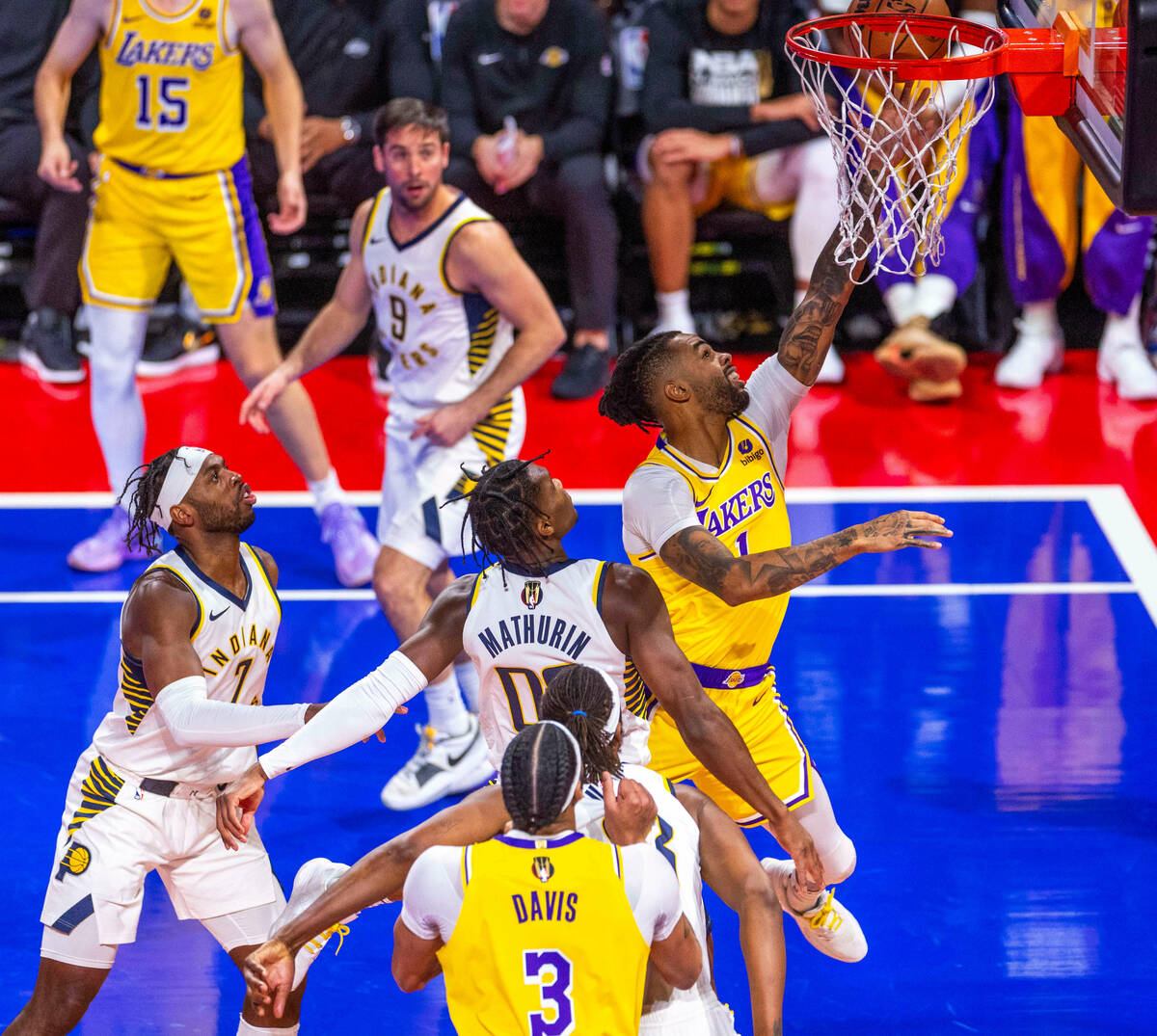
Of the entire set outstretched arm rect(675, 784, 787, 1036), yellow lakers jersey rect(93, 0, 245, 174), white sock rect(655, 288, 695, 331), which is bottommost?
white sock rect(655, 288, 695, 331)

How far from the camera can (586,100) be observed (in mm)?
9555

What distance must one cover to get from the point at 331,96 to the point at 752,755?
6.76 metres

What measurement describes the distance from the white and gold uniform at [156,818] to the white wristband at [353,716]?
352mm

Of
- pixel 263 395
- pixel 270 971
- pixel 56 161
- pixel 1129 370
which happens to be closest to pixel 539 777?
pixel 270 971

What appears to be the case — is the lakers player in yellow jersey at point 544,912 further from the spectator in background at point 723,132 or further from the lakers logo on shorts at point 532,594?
the spectator in background at point 723,132

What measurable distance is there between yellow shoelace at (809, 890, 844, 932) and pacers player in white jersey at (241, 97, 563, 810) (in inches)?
67.9

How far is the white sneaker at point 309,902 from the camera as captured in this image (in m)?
3.62

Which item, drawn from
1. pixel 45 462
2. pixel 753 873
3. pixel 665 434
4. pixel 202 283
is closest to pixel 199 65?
pixel 202 283

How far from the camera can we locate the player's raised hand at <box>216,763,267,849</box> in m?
3.83

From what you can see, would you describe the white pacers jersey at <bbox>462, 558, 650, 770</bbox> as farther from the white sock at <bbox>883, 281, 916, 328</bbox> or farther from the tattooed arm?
the white sock at <bbox>883, 281, 916, 328</bbox>

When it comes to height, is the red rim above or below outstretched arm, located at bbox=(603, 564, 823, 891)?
above

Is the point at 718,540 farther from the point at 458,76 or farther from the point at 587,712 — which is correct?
the point at 458,76

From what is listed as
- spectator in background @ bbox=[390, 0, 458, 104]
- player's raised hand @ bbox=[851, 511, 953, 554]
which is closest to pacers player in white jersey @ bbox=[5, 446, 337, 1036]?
player's raised hand @ bbox=[851, 511, 953, 554]

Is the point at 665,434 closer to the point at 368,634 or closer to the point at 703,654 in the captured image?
the point at 703,654
